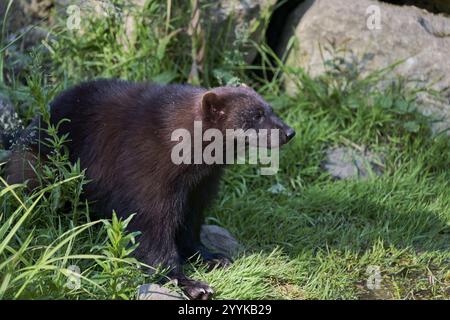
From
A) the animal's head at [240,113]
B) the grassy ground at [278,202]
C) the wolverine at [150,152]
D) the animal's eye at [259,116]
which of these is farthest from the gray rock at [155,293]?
the animal's eye at [259,116]

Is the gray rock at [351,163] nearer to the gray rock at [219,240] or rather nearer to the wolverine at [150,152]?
the gray rock at [219,240]

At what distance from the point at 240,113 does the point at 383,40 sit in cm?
275

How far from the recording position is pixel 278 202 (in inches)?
249

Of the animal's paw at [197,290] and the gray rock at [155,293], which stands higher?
the gray rock at [155,293]

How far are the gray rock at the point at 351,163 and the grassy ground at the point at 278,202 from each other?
8 cm

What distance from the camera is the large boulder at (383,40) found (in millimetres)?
7129

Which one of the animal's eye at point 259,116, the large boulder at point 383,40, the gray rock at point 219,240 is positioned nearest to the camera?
the animal's eye at point 259,116

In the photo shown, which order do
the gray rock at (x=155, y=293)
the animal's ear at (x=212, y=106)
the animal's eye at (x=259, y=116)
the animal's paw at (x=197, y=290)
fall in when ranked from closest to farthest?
the gray rock at (x=155, y=293) → the animal's paw at (x=197, y=290) → the animal's ear at (x=212, y=106) → the animal's eye at (x=259, y=116)

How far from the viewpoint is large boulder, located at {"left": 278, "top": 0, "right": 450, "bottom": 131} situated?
23.4 ft

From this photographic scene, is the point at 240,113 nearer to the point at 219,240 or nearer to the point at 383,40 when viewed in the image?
the point at 219,240

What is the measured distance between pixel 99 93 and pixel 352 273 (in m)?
2.20

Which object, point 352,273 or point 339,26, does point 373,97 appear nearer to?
point 339,26
